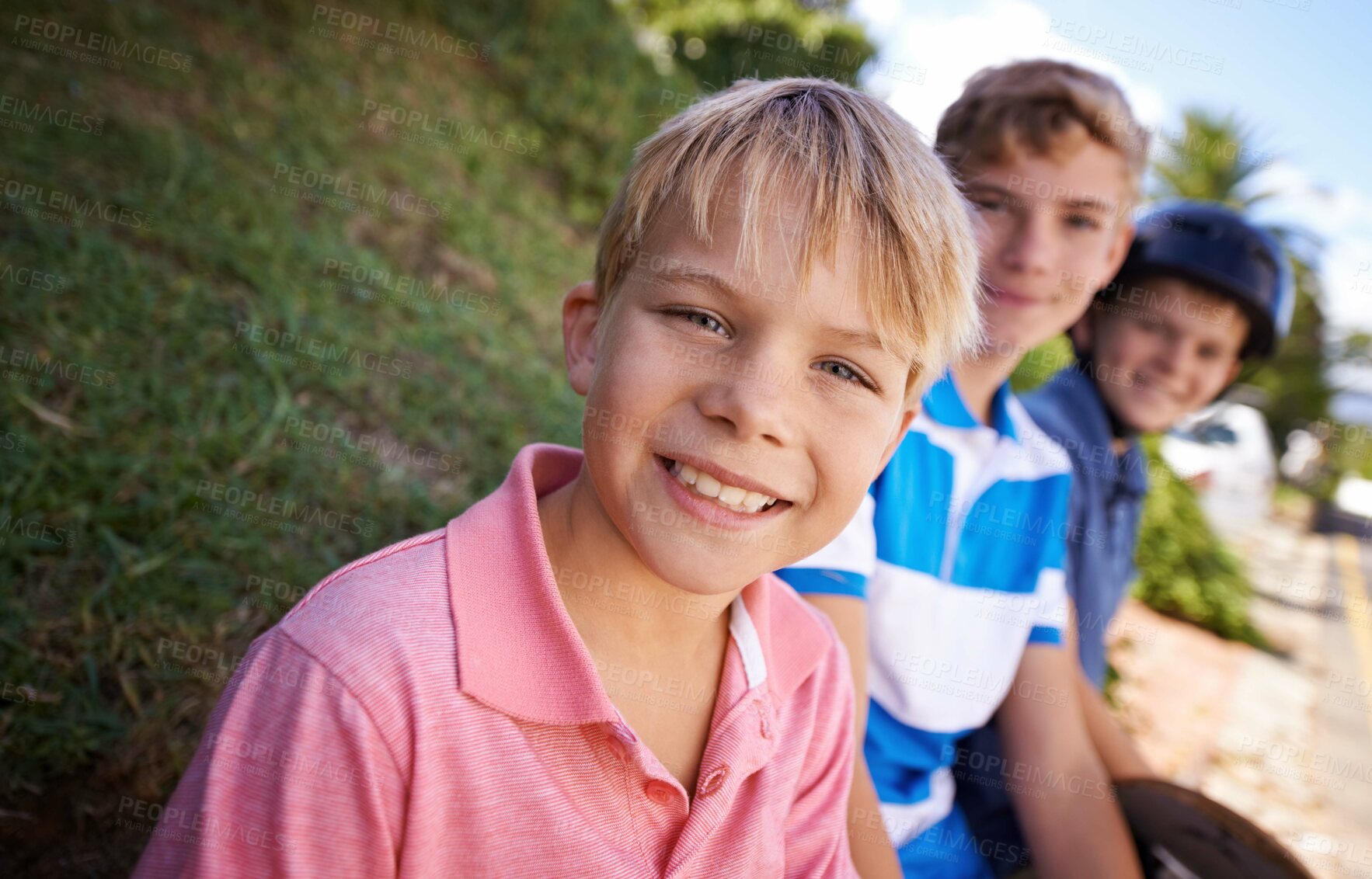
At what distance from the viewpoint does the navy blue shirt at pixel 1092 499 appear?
248cm

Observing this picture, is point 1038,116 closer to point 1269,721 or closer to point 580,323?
point 580,323

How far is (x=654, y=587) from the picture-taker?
1258 mm

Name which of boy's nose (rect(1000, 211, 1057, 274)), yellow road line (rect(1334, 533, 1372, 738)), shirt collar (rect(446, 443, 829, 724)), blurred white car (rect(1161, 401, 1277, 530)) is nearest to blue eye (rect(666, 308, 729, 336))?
shirt collar (rect(446, 443, 829, 724))

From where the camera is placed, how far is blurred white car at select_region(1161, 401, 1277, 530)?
6973 mm

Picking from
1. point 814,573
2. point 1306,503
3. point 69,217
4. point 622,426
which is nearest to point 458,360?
point 69,217

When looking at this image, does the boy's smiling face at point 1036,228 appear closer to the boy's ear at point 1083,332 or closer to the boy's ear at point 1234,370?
the boy's ear at point 1083,332

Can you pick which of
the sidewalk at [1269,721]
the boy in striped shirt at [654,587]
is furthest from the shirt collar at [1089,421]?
the sidewalk at [1269,721]

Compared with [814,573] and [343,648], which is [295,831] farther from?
[814,573]

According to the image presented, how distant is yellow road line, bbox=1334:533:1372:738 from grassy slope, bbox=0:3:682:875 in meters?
6.19

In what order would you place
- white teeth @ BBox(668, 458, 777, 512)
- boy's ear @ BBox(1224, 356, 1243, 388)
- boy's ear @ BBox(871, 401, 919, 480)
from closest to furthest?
1. white teeth @ BBox(668, 458, 777, 512)
2. boy's ear @ BBox(871, 401, 919, 480)
3. boy's ear @ BBox(1224, 356, 1243, 388)

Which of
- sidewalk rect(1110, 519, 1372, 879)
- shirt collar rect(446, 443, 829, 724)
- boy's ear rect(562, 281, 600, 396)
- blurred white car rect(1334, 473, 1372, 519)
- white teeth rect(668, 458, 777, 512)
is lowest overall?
sidewalk rect(1110, 519, 1372, 879)

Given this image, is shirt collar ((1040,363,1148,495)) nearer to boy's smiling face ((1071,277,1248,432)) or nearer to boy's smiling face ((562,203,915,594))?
boy's smiling face ((1071,277,1248,432))

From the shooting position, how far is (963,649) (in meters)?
1.81

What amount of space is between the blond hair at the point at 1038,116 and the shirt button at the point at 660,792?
152 centimetres
